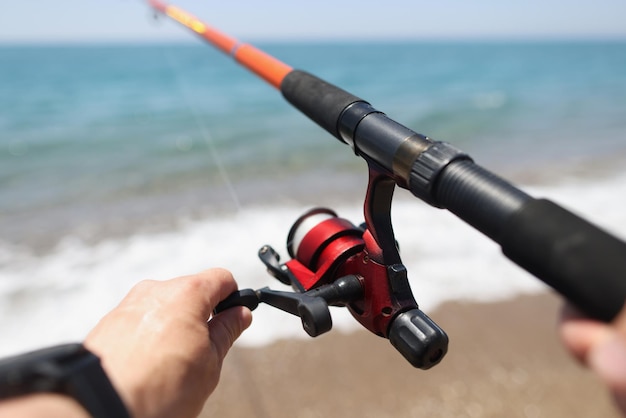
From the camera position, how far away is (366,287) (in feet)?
3.57

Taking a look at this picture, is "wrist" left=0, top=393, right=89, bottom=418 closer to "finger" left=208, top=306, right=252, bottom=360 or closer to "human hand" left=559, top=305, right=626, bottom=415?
"finger" left=208, top=306, right=252, bottom=360

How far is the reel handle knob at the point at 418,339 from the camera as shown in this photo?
0.95m

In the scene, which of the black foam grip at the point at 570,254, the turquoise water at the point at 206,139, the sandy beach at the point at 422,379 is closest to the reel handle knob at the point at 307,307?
the black foam grip at the point at 570,254

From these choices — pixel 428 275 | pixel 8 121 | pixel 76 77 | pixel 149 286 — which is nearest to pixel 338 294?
pixel 149 286

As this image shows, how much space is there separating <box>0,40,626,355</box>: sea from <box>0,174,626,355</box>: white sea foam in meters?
0.01

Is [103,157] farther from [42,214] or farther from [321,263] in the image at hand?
[321,263]

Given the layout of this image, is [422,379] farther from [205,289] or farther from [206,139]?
[206,139]

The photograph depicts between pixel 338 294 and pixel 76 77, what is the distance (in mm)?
25620

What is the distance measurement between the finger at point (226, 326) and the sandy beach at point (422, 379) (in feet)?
6.19

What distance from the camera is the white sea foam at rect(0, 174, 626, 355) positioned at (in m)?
3.40

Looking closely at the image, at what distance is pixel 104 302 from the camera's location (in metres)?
3.61

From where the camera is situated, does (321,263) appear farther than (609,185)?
No

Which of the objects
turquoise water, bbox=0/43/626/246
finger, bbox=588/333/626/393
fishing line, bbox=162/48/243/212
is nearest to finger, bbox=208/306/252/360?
finger, bbox=588/333/626/393

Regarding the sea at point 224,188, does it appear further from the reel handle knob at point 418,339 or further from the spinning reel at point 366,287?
the reel handle knob at point 418,339
